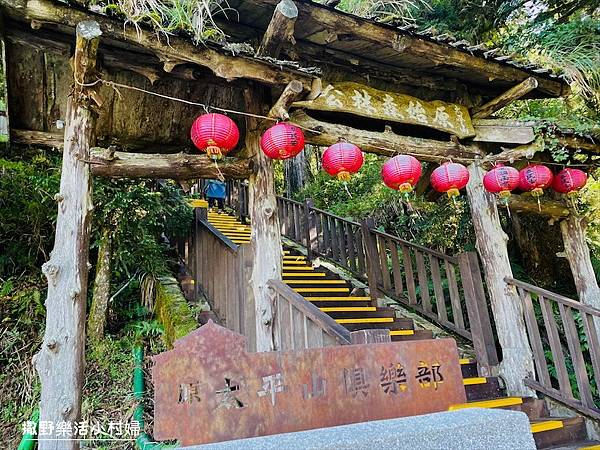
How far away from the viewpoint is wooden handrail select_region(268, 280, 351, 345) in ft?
9.15

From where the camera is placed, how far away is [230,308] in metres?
4.62

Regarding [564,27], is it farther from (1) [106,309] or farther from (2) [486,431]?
(1) [106,309]

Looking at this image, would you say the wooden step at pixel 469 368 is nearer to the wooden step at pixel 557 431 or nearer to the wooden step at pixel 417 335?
the wooden step at pixel 417 335

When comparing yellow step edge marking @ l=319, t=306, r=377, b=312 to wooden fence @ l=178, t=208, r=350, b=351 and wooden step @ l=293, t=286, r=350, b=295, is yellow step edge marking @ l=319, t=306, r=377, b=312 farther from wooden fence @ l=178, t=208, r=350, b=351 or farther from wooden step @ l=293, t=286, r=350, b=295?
wooden fence @ l=178, t=208, r=350, b=351

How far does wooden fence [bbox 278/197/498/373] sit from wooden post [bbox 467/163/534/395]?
0.13m

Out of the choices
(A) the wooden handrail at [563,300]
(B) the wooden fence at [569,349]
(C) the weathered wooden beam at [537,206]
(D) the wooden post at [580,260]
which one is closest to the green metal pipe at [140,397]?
(B) the wooden fence at [569,349]

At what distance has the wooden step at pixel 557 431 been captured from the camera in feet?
12.2

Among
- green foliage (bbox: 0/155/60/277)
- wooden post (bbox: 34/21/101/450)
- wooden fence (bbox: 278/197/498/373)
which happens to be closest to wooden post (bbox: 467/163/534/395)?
wooden fence (bbox: 278/197/498/373)

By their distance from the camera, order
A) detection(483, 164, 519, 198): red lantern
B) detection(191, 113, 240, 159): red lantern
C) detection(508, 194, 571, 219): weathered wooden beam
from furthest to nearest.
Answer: detection(508, 194, 571, 219): weathered wooden beam → detection(483, 164, 519, 198): red lantern → detection(191, 113, 240, 159): red lantern

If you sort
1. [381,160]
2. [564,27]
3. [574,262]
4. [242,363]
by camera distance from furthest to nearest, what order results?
[381,160]
[564,27]
[574,262]
[242,363]

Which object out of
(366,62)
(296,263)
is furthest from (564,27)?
(296,263)

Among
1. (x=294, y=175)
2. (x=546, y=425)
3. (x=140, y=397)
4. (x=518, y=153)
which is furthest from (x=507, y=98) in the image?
(x=294, y=175)

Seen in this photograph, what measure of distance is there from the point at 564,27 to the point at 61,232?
A: 24.9 ft

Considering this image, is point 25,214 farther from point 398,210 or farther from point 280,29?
point 398,210
